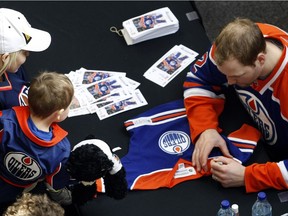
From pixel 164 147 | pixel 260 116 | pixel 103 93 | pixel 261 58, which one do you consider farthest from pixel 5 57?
pixel 260 116

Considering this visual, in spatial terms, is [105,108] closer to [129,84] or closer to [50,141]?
[129,84]

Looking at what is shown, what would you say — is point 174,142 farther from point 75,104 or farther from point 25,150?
point 25,150

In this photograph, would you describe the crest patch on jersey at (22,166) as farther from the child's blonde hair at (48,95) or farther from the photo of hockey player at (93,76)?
the photo of hockey player at (93,76)

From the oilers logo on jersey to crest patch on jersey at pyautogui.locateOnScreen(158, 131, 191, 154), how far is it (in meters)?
0.35

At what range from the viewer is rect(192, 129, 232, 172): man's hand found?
2.71 meters

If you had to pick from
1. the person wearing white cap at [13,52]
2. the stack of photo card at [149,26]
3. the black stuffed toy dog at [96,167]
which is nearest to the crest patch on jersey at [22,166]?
the black stuffed toy dog at [96,167]

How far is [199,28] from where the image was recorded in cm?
348

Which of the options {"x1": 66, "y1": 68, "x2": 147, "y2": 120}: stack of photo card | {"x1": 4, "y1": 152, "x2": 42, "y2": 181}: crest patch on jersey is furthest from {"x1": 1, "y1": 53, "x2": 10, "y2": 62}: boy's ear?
{"x1": 66, "y1": 68, "x2": 147, "y2": 120}: stack of photo card

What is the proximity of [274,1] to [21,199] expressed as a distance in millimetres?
2914

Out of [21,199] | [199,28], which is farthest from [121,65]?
[21,199]

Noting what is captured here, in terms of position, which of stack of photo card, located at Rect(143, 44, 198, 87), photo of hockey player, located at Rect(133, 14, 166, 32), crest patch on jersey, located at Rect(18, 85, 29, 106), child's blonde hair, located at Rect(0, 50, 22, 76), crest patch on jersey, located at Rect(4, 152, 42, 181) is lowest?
stack of photo card, located at Rect(143, 44, 198, 87)

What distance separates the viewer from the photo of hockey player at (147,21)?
134 inches

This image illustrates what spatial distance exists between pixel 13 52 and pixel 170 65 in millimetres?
1040

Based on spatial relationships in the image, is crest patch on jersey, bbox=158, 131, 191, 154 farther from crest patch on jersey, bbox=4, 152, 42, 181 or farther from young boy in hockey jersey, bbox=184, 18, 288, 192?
crest patch on jersey, bbox=4, 152, 42, 181
